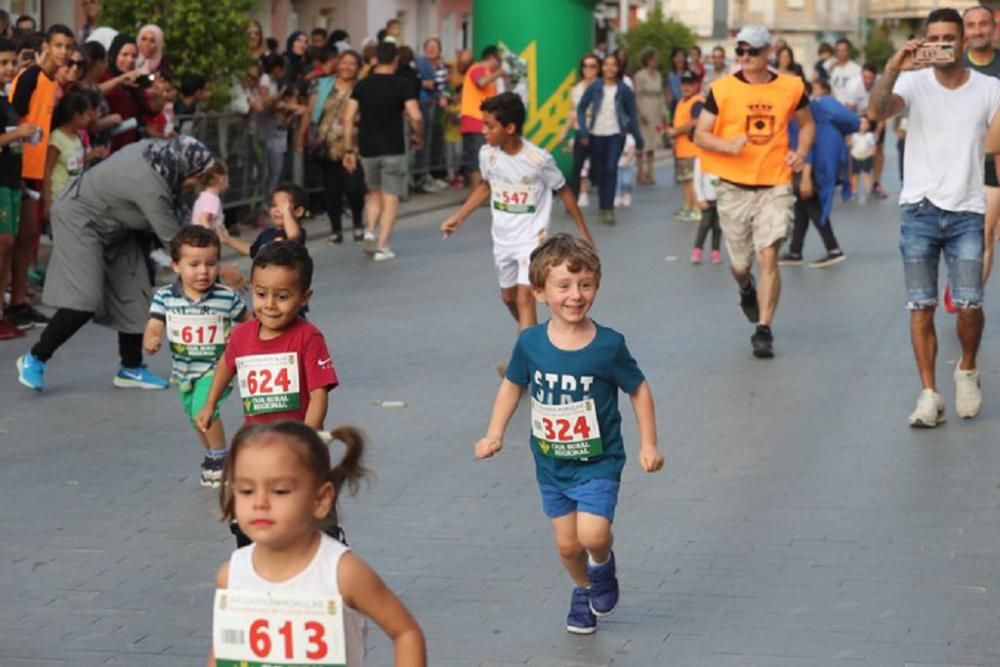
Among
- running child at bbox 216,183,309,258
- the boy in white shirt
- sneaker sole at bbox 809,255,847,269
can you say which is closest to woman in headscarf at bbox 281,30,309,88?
the boy in white shirt

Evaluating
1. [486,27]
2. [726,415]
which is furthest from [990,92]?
[486,27]

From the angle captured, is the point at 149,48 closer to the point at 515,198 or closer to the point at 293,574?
the point at 515,198

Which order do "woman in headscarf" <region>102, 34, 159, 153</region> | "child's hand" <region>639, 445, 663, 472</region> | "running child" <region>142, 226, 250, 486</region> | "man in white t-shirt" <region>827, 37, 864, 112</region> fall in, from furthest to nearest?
"man in white t-shirt" <region>827, 37, 864, 112</region> < "woman in headscarf" <region>102, 34, 159, 153</region> < "running child" <region>142, 226, 250, 486</region> < "child's hand" <region>639, 445, 663, 472</region>

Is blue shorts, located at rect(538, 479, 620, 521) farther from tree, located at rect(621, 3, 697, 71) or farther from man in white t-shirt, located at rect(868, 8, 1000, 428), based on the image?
tree, located at rect(621, 3, 697, 71)

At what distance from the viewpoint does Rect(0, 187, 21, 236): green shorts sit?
13.2 m

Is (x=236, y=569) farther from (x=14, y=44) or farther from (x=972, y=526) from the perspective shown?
(x=14, y=44)

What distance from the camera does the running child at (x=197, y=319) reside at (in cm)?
900

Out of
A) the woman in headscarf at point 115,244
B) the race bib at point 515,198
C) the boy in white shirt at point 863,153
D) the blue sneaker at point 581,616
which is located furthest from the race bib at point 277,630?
the boy in white shirt at point 863,153

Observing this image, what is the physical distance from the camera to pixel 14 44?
1404 centimetres

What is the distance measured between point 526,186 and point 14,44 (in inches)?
162

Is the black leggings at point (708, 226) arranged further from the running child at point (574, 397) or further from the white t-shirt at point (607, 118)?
the running child at point (574, 397)

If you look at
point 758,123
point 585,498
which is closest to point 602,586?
point 585,498

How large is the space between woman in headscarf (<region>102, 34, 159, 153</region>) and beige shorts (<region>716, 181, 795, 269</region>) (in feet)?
15.0

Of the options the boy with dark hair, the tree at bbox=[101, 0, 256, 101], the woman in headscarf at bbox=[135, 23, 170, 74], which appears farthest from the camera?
the tree at bbox=[101, 0, 256, 101]
